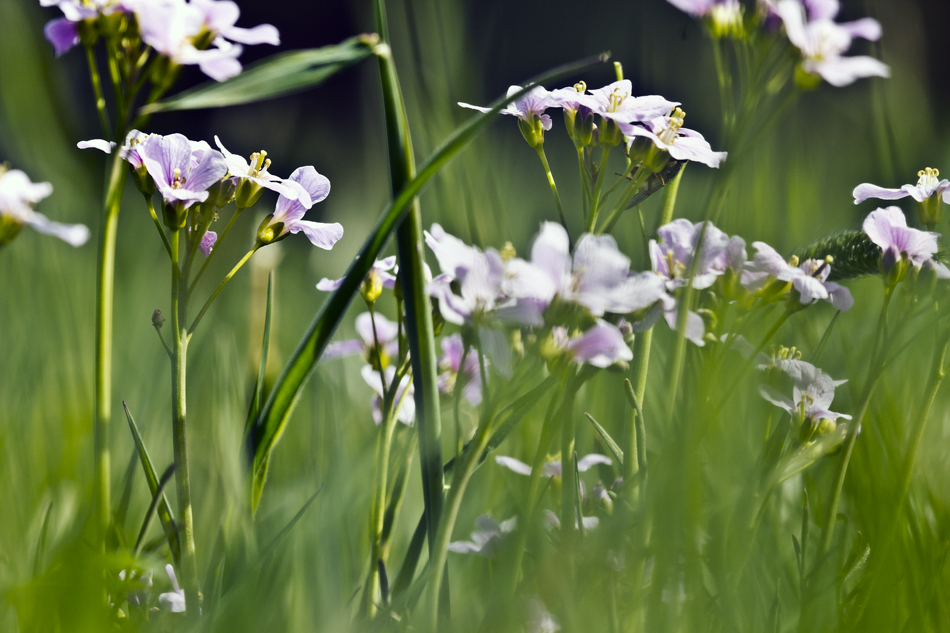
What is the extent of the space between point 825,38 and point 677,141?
9 centimetres

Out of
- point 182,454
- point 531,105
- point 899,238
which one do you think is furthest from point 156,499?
point 899,238

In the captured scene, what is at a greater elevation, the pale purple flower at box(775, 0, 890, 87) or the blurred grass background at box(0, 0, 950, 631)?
the pale purple flower at box(775, 0, 890, 87)

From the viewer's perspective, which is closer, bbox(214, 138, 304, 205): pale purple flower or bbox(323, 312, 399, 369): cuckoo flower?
bbox(214, 138, 304, 205): pale purple flower

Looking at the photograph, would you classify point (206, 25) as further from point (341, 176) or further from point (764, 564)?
point (341, 176)

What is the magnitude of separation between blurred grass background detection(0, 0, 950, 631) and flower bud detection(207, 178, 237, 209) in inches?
3.6

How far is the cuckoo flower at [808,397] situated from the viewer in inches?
13.8

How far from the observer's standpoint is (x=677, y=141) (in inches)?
13.4

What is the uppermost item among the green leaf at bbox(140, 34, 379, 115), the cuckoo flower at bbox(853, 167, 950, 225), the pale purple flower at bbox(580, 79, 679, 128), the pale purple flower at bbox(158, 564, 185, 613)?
the green leaf at bbox(140, 34, 379, 115)

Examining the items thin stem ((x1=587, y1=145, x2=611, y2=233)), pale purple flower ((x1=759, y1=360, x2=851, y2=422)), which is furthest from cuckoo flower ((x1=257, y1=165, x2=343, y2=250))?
pale purple flower ((x1=759, y1=360, x2=851, y2=422))

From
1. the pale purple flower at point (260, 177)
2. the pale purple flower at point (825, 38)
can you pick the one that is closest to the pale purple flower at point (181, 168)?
the pale purple flower at point (260, 177)

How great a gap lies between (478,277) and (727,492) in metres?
0.15

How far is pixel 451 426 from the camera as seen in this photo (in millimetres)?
714

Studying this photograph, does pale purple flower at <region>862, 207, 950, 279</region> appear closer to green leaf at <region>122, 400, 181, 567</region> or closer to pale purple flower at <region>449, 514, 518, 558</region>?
pale purple flower at <region>449, 514, 518, 558</region>

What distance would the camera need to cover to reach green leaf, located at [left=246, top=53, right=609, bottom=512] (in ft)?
0.79
